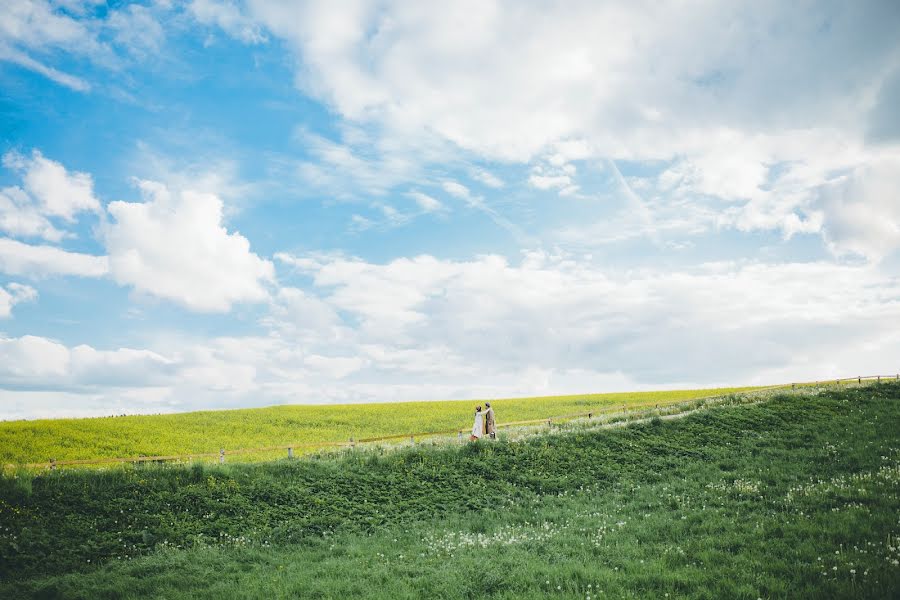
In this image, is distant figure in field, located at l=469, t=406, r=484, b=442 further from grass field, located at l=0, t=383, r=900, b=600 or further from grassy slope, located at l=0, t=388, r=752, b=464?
grassy slope, located at l=0, t=388, r=752, b=464

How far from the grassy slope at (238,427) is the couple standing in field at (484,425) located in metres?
14.3

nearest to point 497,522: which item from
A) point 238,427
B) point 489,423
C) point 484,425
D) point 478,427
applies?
point 478,427

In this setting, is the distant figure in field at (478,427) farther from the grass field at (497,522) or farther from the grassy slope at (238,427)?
the grassy slope at (238,427)

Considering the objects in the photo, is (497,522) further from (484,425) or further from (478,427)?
(484,425)

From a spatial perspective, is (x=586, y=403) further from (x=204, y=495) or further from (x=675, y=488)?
(x=204, y=495)

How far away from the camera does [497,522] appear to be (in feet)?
59.0

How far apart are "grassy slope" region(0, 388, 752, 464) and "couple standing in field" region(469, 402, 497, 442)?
14.3 meters

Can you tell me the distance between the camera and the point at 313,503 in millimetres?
20234

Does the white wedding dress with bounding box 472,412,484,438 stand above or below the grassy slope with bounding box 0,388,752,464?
above

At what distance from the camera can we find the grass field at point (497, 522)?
11.6 m

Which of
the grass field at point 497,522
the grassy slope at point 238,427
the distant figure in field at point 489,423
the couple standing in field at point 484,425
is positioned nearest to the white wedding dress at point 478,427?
the couple standing in field at point 484,425

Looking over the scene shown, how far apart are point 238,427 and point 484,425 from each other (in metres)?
24.9

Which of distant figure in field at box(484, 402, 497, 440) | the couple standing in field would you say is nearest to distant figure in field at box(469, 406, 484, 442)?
the couple standing in field

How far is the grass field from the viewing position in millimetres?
11617
